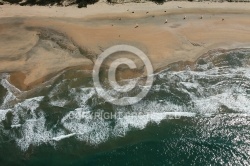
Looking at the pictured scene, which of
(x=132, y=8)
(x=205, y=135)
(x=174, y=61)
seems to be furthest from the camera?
(x=132, y=8)

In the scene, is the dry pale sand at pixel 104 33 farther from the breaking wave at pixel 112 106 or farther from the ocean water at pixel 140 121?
the breaking wave at pixel 112 106

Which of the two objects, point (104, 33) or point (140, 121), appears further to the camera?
point (104, 33)

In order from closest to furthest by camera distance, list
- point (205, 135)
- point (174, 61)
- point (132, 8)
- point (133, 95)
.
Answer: point (205, 135), point (133, 95), point (174, 61), point (132, 8)

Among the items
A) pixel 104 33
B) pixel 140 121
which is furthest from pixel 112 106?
pixel 104 33

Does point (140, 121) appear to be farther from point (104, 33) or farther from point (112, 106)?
point (104, 33)

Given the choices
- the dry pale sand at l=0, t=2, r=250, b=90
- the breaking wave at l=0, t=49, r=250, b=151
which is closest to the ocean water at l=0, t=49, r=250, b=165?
the breaking wave at l=0, t=49, r=250, b=151

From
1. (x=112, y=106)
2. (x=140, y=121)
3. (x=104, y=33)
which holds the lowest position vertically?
(x=140, y=121)

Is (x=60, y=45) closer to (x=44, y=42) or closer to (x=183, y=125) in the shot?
(x=44, y=42)

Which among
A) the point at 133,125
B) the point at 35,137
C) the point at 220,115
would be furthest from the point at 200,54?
the point at 35,137
